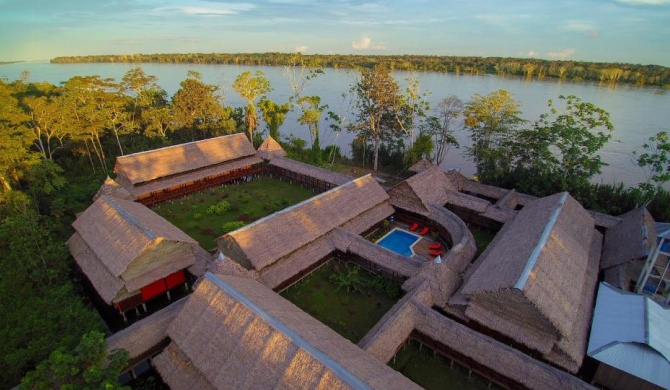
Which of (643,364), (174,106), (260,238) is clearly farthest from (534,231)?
(174,106)

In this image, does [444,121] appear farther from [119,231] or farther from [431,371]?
[119,231]

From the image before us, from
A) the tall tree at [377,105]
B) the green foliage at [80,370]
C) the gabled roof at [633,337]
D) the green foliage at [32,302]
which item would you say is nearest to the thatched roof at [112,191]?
the green foliage at [32,302]

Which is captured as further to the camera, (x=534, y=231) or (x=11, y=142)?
(x=11, y=142)

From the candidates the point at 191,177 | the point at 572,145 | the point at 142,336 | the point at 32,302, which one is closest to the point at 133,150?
the point at 191,177

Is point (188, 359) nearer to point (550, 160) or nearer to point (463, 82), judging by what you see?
point (550, 160)

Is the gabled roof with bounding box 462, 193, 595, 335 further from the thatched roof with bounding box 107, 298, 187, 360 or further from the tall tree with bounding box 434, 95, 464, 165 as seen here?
the tall tree with bounding box 434, 95, 464, 165
